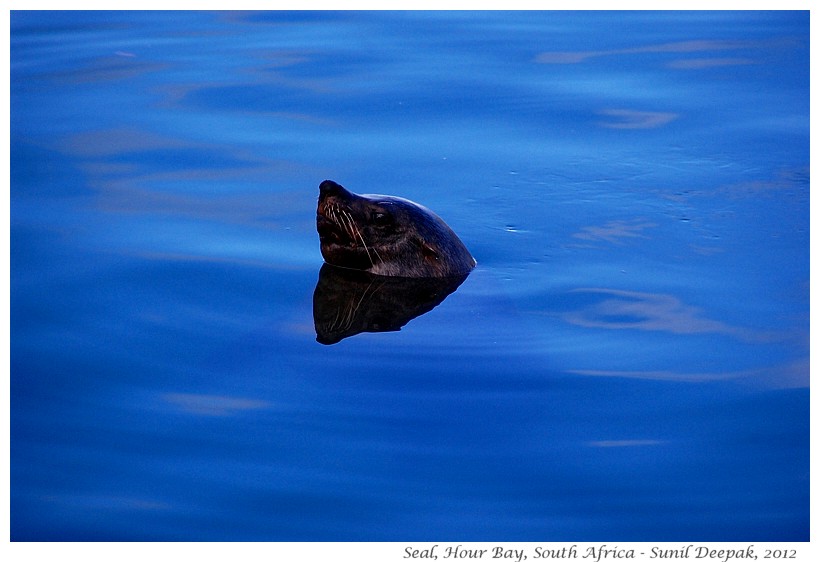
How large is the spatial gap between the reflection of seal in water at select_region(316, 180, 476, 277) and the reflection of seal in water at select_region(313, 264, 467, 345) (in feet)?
0.25

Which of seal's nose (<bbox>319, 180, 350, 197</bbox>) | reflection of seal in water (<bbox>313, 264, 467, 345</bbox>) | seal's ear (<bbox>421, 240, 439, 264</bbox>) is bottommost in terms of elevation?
reflection of seal in water (<bbox>313, 264, 467, 345</bbox>)

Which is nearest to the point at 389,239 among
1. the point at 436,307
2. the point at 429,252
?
the point at 429,252

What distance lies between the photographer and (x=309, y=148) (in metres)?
10.5

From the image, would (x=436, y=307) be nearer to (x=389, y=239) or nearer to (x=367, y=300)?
(x=367, y=300)

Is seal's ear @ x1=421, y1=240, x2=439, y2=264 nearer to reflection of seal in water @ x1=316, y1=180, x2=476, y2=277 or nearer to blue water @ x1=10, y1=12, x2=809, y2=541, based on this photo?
reflection of seal in water @ x1=316, y1=180, x2=476, y2=277

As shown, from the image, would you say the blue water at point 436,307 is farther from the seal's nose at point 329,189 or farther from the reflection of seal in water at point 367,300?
the seal's nose at point 329,189

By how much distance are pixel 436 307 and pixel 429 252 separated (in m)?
0.60

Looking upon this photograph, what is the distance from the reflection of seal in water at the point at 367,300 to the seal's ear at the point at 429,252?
13 cm

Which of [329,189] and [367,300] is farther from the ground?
[329,189]

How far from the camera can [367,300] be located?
7504mm

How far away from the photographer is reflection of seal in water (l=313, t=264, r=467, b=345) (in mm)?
7070

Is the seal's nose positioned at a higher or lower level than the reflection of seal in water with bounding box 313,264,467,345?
higher

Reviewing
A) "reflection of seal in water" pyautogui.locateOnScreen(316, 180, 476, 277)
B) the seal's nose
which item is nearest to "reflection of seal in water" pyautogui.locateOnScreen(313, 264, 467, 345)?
"reflection of seal in water" pyautogui.locateOnScreen(316, 180, 476, 277)
